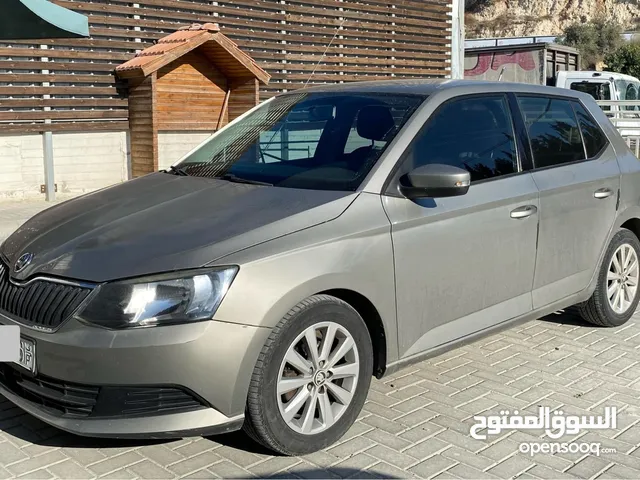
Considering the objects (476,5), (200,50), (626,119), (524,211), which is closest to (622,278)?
(524,211)

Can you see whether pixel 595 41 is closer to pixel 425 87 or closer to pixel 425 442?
pixel 425 87

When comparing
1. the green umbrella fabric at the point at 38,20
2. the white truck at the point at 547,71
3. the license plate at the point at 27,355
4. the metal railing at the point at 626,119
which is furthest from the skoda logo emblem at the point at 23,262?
the white truck at the point at 547,71

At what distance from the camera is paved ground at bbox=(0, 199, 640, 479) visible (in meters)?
3.43

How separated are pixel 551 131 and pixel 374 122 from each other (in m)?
1.50

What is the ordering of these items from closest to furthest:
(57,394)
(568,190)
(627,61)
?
1. (57,394)
2. (568,190)
3. (627,61)

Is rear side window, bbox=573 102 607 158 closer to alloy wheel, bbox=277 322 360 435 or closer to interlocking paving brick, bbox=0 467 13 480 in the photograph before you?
alloy wheel, bbox=277 322 360 435

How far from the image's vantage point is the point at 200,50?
536 inches

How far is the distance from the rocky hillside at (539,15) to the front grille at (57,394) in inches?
2761

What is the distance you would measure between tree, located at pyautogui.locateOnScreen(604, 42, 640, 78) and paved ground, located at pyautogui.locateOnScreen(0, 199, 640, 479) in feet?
150

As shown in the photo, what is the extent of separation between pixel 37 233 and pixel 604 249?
12.3ft

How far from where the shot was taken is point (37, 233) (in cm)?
387

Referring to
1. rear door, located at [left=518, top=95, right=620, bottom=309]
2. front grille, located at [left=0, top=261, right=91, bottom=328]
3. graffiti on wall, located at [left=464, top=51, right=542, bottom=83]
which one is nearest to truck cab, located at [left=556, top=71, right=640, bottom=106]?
graffiti on wall, located at [left=464, top=51, right=542, bottom=83]

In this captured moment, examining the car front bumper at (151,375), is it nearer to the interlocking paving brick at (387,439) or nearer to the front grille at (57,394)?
the front grille at (57,394)
